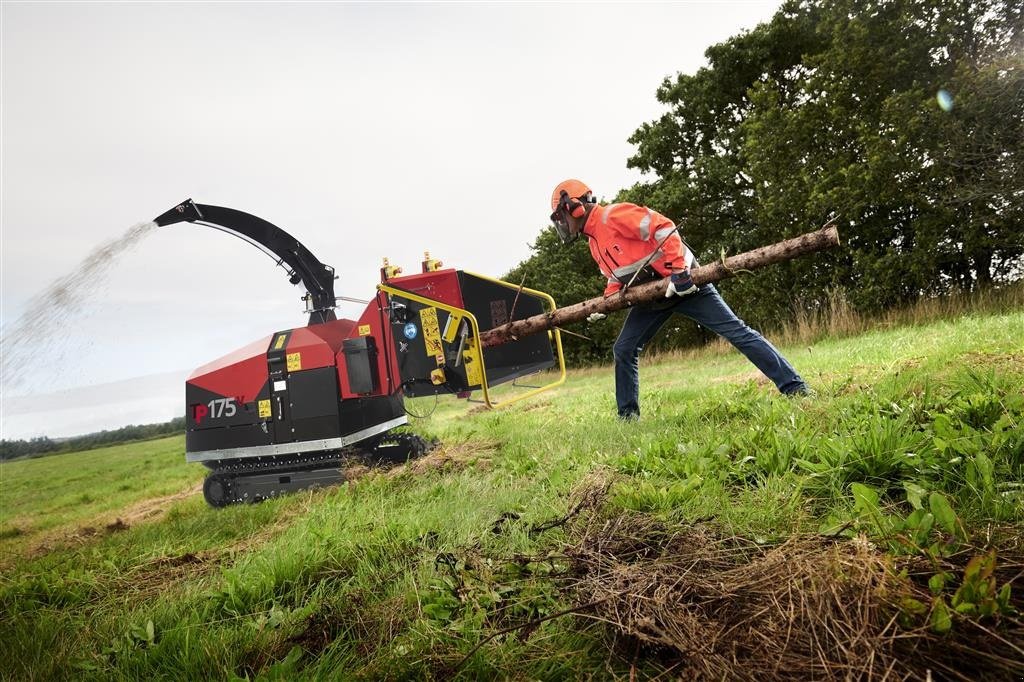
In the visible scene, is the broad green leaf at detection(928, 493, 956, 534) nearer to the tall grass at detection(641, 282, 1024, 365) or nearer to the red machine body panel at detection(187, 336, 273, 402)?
the red machine body panel at detection(187, 336, 273, 402)

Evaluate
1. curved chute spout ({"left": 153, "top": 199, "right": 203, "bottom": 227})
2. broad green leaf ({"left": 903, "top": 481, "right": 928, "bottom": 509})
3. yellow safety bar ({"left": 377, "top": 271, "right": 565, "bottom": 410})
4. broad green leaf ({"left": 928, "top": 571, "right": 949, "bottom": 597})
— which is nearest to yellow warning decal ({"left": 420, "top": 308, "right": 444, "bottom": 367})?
yellow safety bar ({"left": 377, "top": 271, "right": 565, "bottom": 410})

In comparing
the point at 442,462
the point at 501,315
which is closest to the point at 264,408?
the point at 442,462

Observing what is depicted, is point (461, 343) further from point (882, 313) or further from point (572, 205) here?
point (882, 313)

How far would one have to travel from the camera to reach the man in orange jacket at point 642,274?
444cm

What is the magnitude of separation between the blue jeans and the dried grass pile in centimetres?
292

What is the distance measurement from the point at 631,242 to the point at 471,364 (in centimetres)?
198

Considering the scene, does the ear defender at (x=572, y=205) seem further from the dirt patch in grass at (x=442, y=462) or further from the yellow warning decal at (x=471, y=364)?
the dirt patch in grass at (x=442, y=462)

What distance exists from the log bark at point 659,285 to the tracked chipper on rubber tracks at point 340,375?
0.79ft

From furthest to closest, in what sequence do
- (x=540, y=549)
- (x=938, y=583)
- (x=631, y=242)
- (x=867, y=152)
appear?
(x=867, y=152) < (x=631, y=242) < (x=540, y=549) < (x=938, y=583)

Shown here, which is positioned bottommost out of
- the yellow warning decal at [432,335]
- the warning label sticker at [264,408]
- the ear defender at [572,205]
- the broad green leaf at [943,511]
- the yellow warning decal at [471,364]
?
the broad green leaf at [943,511]

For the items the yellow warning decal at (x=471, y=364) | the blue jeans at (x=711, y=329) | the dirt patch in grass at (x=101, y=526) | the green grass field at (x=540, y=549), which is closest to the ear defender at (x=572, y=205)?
the blue jeans at (x=711, y=329)

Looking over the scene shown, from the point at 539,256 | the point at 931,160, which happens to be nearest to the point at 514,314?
the point at 931,160

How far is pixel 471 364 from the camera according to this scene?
5.35 m

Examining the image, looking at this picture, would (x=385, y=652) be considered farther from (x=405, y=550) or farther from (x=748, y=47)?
(x=748, y=47)
